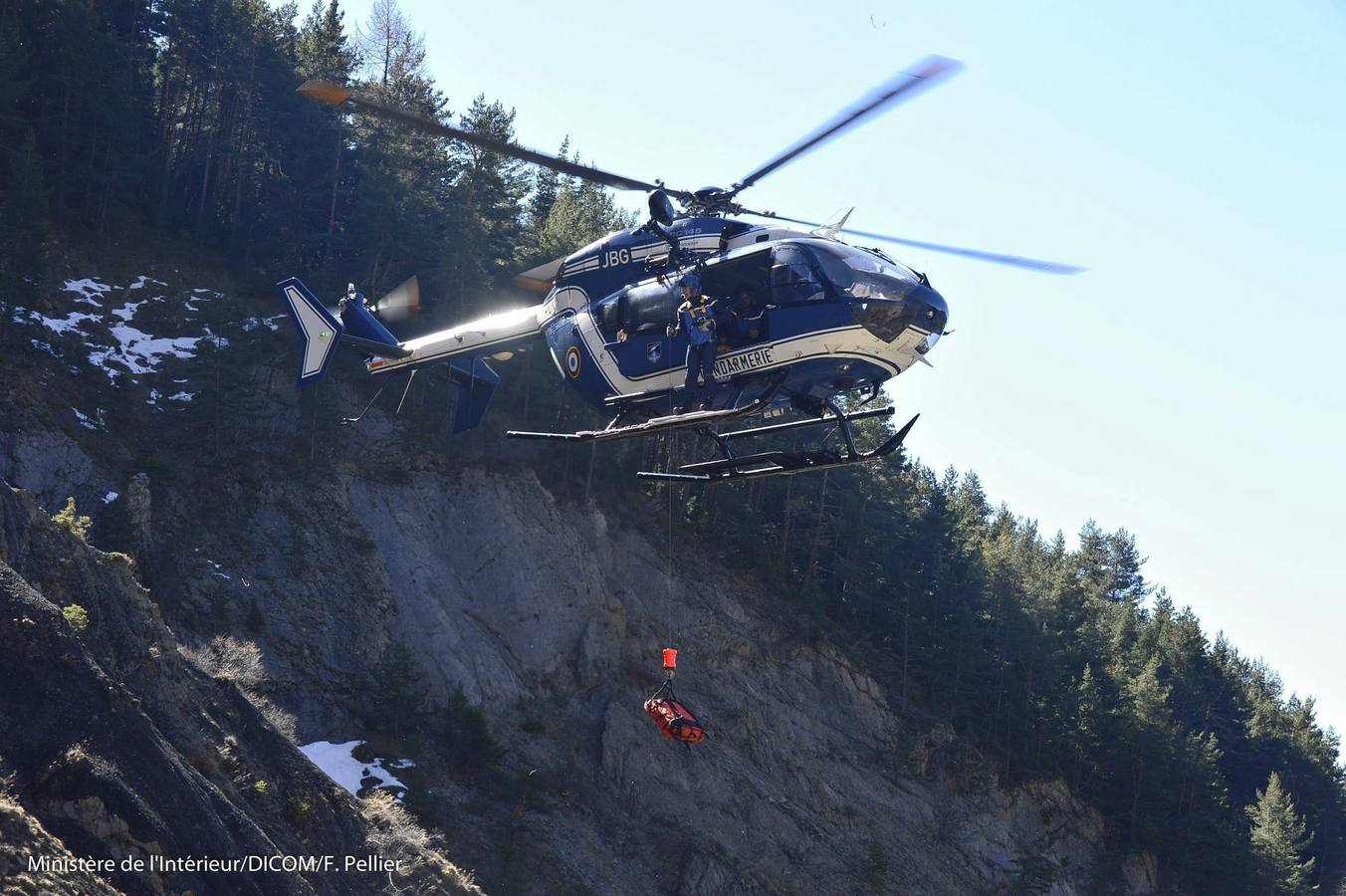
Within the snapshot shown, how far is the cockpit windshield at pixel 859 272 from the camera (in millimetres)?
18766

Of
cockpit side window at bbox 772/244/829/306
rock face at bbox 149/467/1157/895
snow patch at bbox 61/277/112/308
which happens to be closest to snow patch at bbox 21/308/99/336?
snow patch at bbox 61/277/112/308

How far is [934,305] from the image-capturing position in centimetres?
1894

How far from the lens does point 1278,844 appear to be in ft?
157

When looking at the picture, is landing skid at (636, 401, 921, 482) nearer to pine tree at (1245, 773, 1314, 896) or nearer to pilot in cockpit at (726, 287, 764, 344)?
pilot in cockpit at (726, 287, 764, 344)

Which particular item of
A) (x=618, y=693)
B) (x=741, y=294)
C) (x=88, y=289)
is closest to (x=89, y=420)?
(x=88, y=289)

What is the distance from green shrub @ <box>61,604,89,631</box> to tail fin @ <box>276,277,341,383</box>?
8173mm

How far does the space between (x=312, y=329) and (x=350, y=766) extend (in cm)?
1068

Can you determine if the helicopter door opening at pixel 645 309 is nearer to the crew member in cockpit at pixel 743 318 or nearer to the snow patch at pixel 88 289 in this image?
the crew member in cockpit at pixel 743 318

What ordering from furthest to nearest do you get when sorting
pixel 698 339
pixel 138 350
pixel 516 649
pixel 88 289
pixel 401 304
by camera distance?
pixel 88 289, pixel 138 350, pixel 516 649, pixel 401 304, pixel 698 339

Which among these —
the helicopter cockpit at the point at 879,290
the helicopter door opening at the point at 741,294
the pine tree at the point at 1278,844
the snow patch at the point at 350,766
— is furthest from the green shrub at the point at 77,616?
the pine tree at the point at 1278,844

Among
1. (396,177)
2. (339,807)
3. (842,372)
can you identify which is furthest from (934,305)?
(396,177)

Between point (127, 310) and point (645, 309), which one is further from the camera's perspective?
point (127, 310)

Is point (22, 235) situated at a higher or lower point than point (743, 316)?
lower

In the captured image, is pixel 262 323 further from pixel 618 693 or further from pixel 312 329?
pixel 618 693
